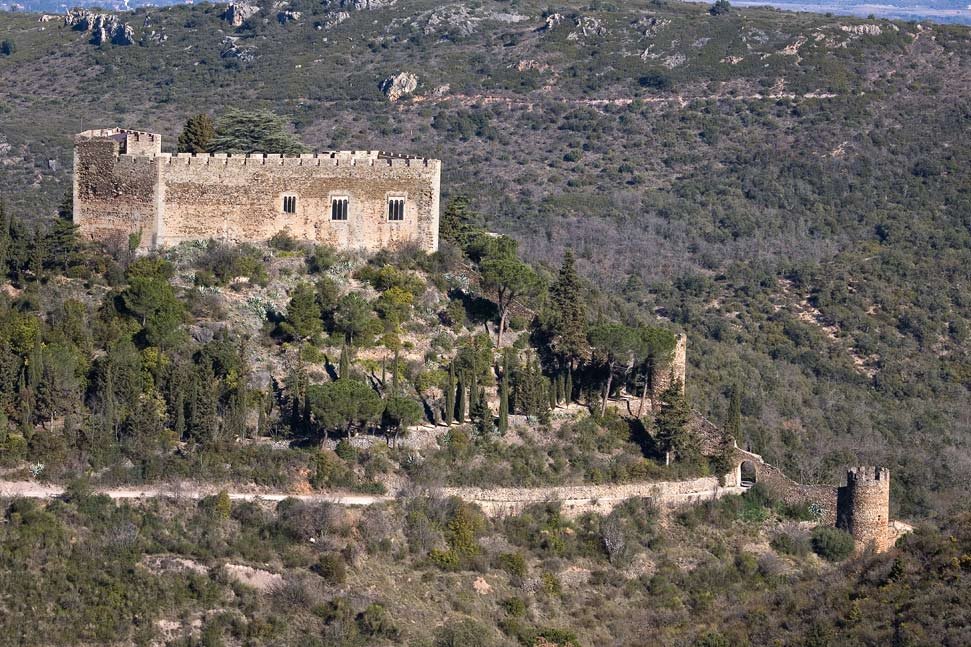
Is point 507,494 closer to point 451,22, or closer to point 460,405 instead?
point 460,405

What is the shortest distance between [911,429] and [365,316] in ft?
82.6

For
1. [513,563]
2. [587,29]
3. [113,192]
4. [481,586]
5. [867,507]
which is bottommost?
[481,586]

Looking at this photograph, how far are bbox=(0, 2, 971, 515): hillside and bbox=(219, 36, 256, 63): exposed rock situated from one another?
308mm

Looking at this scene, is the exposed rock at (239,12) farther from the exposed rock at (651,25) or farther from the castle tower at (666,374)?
the castle tower at (666,374)

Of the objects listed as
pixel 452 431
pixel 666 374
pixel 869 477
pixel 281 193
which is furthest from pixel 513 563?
pixel 281 193

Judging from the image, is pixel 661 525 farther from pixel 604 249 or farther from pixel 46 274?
pixel 604 249

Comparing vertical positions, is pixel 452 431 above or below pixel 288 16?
below

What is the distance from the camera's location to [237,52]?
117m

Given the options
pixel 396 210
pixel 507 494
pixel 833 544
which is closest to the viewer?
pixel 507 494

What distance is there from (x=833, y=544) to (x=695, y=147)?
57774mm

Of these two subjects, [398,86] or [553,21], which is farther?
[553,21]

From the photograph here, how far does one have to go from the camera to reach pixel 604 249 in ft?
286

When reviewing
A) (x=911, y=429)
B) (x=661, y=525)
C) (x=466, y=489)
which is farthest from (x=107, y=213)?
(x=911, y=429)

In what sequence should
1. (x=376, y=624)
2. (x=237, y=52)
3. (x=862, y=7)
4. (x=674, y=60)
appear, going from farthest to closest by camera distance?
(x=862, y=7), (x=237, y=52), (x=674, y=60), (x=376, y=624)
